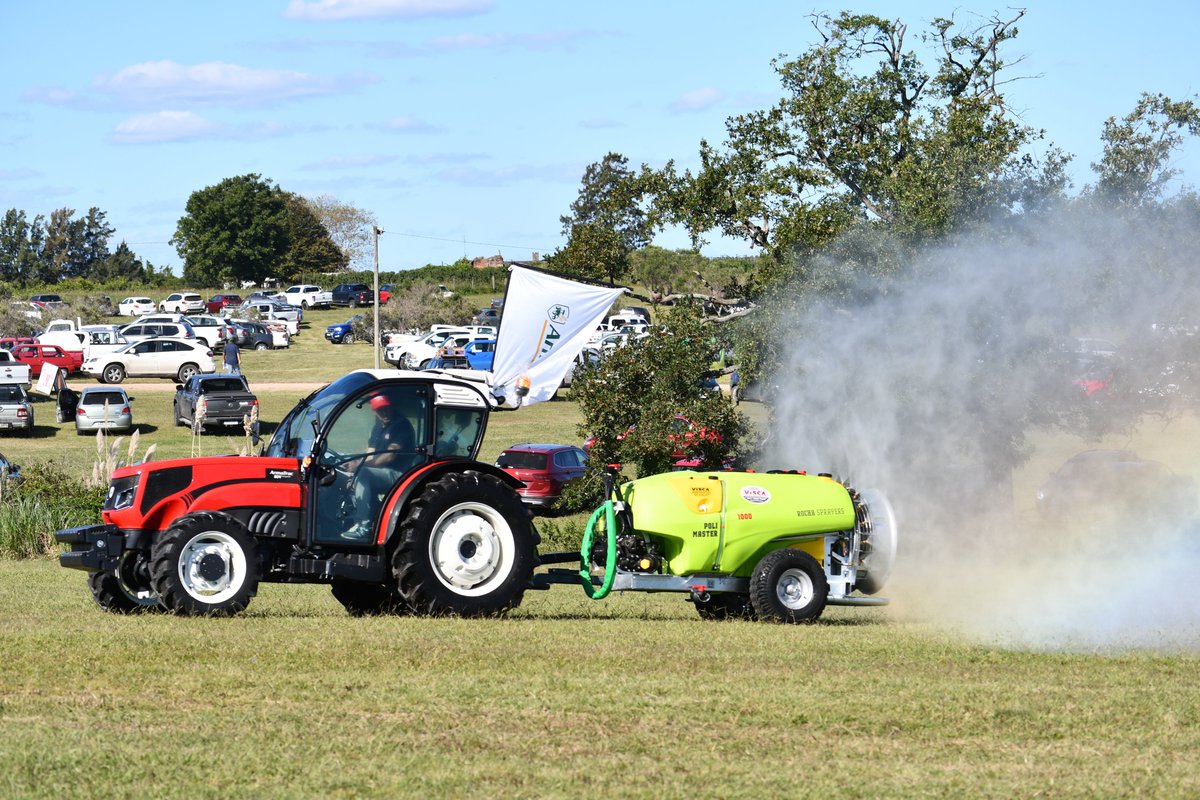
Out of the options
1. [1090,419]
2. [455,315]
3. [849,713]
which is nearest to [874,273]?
[1090,419]

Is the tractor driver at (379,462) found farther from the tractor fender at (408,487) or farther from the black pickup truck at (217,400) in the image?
the black pickup truck at (217,400)

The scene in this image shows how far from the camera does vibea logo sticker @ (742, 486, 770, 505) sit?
13461 mm

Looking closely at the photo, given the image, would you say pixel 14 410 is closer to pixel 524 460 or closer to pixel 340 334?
pixel 524 460

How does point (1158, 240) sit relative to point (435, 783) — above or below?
above

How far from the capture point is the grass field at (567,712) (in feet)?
22.7

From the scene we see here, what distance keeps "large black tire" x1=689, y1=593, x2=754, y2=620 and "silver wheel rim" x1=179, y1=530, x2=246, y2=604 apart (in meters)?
4.45

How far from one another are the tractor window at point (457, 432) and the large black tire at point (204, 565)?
75.6 inches

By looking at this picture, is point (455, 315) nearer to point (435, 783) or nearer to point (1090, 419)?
point (1090, 419)

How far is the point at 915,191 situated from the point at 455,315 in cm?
5527

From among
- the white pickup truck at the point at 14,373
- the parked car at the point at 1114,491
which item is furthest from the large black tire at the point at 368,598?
the white pickup truck at the point at 14,373

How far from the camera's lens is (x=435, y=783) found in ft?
22.3

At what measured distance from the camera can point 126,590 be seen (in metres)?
12.6

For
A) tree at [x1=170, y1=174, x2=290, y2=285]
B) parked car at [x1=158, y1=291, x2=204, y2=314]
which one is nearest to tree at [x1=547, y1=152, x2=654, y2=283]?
parked car at [x1=158, y1=291, x2=204, y2=314]

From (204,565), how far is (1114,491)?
13.4 metres
